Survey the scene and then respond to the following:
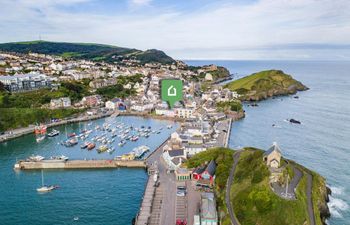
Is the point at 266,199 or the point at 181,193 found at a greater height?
the point at 266,199

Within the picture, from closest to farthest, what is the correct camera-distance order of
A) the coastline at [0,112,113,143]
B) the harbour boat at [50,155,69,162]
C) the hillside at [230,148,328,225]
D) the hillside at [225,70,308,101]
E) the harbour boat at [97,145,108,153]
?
the hillside at [230,148,328,225], the harbour boat at [50,155,69,162], the harbour boat at [97,145,108,153], the coastline at [0,112,113,143], the hillside at [225,70,308,101]

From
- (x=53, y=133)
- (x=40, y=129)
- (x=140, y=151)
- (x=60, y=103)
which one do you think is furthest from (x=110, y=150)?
(x=60, y=103)

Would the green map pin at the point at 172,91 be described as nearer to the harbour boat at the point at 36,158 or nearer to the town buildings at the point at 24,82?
the harbour boat at the point at 36,158

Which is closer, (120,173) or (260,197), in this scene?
(260,197)

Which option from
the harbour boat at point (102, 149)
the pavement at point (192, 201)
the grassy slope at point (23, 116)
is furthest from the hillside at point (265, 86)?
the pavement at point (192, 201)

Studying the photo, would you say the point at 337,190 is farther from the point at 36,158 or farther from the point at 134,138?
the point at 36,158

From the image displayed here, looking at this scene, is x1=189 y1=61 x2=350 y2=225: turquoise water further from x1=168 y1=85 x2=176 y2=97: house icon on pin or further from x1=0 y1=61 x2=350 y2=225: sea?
x1=168 y1=85 x2=176 y2=97: house icon on pin

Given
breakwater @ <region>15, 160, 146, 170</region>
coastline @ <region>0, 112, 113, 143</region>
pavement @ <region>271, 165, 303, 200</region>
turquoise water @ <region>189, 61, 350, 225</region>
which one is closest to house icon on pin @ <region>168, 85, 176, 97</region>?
pavement @ <region>271, 165, 303, 200</region>
